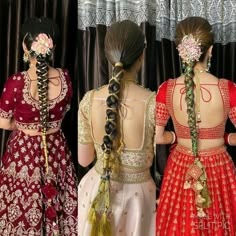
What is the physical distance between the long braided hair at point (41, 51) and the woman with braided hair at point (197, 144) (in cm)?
49

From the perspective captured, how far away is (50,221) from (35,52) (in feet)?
2.54

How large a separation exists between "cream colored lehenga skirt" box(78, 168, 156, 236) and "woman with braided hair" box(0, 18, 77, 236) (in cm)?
41

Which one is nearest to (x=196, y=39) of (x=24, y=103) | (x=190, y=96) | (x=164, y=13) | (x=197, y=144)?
(x=190, y=96)

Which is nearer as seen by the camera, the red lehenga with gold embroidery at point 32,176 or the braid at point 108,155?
the braid at point 108,155

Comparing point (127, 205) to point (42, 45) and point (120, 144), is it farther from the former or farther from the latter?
point (42, 45)

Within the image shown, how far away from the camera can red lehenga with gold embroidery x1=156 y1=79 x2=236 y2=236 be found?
1492mm

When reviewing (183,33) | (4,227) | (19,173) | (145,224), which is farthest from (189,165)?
(4,227)

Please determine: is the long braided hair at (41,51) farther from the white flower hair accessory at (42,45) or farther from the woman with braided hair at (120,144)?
the woman with braided hair at (120,144)

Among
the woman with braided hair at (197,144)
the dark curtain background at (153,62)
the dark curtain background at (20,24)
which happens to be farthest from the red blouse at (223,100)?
the dark curtain background at (20,24)

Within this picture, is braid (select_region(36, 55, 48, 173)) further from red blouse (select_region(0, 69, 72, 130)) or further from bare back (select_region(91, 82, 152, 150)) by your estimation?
bare back (select_region(91, 82, 152, 150))

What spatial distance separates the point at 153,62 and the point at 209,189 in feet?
2.50

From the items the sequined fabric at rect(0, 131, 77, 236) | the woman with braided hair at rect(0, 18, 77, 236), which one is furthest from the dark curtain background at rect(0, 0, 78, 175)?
the sequined fabric at rect(0, 131, 77, 236)

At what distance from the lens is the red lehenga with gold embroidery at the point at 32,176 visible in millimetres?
1681

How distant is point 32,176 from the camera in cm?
171
